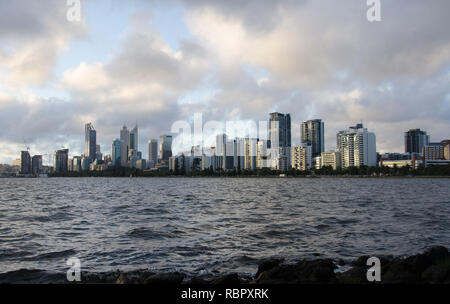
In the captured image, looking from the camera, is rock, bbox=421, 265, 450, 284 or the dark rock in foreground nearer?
rock, bbox=421, 265, 450, 284

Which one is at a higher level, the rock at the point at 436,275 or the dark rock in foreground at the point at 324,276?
the rock at the point at 436,275

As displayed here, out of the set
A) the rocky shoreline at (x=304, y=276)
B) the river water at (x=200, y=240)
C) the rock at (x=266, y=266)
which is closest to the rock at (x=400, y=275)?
the rocky shoreline at (x=304, y=276)

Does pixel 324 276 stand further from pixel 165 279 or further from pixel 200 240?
pixel 200 240

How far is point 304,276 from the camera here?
12.1 m

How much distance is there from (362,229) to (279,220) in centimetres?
689

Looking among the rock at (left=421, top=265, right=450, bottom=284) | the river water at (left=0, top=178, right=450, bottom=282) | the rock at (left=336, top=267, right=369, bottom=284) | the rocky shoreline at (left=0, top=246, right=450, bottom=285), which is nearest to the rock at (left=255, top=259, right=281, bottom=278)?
the rocky shoreline at (left=0, top=246, right=450, bottom=285)

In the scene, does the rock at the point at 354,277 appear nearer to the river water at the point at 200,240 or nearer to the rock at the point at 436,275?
the rock at the point at 436,275

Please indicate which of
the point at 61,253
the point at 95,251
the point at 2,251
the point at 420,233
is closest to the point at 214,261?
the point at 95,251

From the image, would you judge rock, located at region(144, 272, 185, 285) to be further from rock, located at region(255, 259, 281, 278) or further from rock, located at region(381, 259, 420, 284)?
rock, located at region(381, 259, 420, 284)

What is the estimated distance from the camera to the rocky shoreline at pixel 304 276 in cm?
1117

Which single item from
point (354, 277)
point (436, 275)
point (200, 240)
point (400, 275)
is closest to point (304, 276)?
point (354, 277)

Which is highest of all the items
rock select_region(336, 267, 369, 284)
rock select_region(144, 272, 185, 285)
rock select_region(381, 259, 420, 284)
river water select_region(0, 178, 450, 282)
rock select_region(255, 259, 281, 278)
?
rock select_region(381, 259, 420, 284)

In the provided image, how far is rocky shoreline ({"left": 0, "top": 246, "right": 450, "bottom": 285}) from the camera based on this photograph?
11.2m
